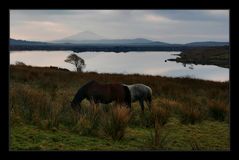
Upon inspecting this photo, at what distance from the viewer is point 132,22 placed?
70.8m

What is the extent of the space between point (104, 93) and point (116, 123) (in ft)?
8.43

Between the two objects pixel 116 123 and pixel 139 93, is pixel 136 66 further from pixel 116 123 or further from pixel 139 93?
pixel 116 123

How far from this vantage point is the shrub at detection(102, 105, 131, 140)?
452 cm

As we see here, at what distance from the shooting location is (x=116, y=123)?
15.2 ft

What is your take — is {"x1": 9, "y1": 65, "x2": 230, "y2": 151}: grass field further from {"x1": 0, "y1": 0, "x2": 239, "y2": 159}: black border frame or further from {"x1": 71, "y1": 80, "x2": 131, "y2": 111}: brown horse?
{"x1": 0, "y1": 0, "x2": 239, "y2": 159}: black border frame

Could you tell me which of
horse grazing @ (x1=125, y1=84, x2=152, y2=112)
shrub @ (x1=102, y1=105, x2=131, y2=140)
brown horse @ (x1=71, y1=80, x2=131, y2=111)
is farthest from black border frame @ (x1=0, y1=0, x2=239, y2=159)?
horse grazing @ (x1=125, y1=84, x2=152, y2=112)

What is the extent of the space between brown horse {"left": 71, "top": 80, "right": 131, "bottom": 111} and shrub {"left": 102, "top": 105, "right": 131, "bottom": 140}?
1.76 metres

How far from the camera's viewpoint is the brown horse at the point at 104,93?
6730 mm

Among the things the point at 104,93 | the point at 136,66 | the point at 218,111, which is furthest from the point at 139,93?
the point at 136,66

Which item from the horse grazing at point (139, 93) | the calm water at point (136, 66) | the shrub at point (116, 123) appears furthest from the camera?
the calm water at point (136, 66)

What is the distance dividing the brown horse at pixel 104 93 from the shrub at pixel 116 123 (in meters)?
1.76
